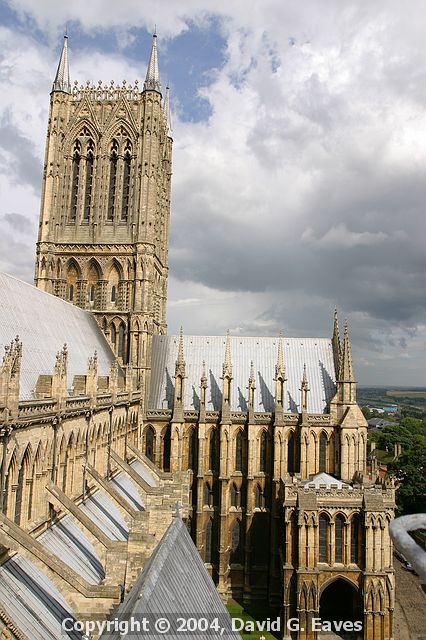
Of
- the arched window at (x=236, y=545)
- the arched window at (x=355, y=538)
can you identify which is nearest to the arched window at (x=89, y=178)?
the arched window at (x=236, y=545)

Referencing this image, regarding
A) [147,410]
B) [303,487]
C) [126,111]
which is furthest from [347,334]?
[126,111]

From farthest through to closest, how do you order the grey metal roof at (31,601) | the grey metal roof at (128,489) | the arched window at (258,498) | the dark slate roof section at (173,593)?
the arched window at (258,498)
the grey metal roof at (128,489)
the grey metal roof at (31,601)
the dark slate roof section at (173,593)

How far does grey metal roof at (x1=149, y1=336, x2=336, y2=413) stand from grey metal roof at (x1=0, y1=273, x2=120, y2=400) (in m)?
7.17

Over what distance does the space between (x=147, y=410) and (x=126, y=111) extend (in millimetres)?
24615

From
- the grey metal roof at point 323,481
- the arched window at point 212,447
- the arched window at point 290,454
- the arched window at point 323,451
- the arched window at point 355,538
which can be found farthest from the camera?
the arched window at point 212,447

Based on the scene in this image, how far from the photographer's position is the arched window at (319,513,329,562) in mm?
34219

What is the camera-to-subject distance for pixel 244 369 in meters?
45.9

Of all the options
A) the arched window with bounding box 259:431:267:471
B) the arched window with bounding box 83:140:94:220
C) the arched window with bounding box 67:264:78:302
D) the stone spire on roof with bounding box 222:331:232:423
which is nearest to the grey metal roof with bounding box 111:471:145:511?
the stone spire on roof with bounding box 222:331:232:423

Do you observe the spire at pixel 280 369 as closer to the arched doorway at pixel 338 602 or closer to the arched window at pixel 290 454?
the arched window at pixel 290 454

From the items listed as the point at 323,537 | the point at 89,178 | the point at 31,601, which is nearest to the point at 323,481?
the point at 323,537

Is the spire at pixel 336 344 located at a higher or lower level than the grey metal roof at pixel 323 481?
higher

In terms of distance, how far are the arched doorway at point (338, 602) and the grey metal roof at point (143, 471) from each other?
1307 cm

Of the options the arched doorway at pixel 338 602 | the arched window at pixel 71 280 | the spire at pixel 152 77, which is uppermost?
the spire at pixel 152 77

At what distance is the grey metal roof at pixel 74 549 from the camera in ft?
67.4
